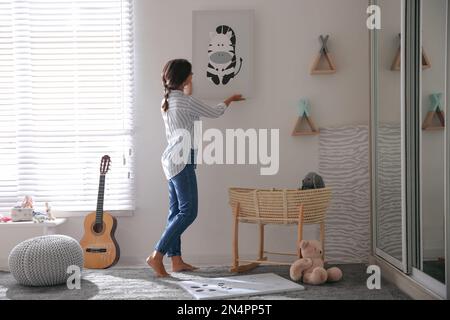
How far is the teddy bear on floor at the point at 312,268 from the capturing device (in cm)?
321

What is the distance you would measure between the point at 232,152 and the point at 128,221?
2.97 ft

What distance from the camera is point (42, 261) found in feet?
10.4

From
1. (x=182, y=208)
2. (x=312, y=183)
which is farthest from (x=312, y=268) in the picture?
(x=182, y=208)

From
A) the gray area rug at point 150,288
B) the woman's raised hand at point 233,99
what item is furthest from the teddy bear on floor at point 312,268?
the woman's raised hand at point 233,99

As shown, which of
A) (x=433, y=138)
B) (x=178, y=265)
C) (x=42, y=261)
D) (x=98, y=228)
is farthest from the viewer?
(x=98, y=228)

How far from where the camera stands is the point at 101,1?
4023 millimetres

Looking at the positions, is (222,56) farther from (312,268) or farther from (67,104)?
(312,268)

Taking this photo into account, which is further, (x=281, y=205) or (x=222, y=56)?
(x=222, y=56)

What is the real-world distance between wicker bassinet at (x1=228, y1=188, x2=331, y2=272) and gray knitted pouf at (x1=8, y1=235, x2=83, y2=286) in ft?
3.43

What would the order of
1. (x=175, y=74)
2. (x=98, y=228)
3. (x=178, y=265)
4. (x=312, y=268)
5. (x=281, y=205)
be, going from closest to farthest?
(x=312, y=268), (x=281, y=205), (x=175, y=74), (x=178, y=265), (x=98, y=228)

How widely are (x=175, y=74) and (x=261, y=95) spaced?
0.77 metres
